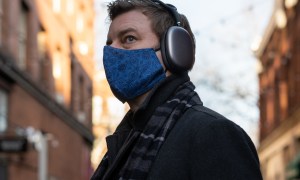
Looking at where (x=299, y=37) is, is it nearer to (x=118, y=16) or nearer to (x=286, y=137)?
(x=286, y=137)

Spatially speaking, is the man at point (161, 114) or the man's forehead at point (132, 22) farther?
the man's forehead at point (132, 22)

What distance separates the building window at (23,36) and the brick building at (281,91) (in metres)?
10.2

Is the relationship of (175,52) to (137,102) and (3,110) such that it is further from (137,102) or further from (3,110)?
(3,110)

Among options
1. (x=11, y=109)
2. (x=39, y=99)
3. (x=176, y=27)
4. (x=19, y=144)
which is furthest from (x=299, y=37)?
(x=176, y=27)

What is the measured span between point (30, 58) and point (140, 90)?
21.4 metres

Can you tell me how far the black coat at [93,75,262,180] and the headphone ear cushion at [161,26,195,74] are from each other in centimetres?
26

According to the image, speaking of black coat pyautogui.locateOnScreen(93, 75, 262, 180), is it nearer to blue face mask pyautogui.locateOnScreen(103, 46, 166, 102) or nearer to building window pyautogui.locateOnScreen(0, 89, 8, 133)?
blue face mask pyautogui.locateOnScreen(103, 46, 166, 102)

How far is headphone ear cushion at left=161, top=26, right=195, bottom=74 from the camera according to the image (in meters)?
2.64

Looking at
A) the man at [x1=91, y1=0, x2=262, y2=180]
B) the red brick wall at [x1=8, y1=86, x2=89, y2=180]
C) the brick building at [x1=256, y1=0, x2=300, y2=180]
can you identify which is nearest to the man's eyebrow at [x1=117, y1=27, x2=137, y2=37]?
the man at [x1=91, y1=0, x2=262, y2=180]

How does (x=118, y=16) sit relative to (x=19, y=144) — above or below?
below

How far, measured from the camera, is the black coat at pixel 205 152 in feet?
7.29

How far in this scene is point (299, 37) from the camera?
31703mm

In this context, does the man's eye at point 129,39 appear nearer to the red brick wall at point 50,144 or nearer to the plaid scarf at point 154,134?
the plaid scarf at point 154,134

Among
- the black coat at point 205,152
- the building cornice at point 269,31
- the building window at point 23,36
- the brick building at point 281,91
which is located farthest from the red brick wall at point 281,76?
the black coat at point 205,152
